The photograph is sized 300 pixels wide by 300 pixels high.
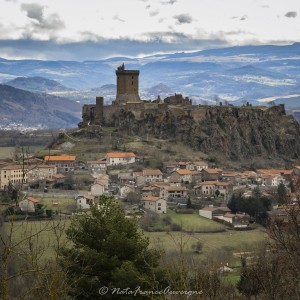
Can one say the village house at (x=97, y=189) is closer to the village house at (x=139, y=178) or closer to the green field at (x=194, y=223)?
the village house at (x=139, y=178)

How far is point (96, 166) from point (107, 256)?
37.0m

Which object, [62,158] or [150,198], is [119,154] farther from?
[150,198]

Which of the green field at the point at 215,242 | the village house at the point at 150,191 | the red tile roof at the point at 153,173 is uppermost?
the red tile roof at the point at 153,173

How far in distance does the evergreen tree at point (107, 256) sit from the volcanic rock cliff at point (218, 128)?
43.5m

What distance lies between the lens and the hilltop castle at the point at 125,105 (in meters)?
57.7

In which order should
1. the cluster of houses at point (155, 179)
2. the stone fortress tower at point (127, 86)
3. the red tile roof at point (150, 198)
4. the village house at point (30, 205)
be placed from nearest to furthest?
the village house at point (30, 205) → the red tile roof at point (150, 198) → the cluster of houses at point (155, 179) → the stone fortress tower at point (127, 86)

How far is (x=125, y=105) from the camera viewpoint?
5778cm

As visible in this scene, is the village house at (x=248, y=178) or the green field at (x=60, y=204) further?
the village house at (x=248, y=178)

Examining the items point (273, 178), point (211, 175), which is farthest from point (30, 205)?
point (273, 178)

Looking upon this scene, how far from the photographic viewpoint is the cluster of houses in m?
42.2

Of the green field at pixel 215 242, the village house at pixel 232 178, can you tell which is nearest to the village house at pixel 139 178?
the village house at pixel 232 178

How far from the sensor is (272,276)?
1209 cm

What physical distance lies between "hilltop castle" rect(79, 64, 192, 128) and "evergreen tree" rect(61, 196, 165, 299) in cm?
4403

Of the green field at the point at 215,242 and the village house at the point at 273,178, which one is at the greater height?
the village house at the point at 273,178
